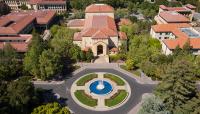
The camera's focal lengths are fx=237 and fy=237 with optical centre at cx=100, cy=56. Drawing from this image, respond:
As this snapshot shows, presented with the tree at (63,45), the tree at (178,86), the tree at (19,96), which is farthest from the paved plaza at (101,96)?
the tree at (19,96)

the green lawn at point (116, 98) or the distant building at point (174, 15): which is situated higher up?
the distant building at point (174, 15)

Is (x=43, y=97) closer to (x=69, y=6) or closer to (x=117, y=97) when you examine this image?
(x=117, y=97)

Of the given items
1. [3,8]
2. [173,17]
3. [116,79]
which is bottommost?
[116,79]

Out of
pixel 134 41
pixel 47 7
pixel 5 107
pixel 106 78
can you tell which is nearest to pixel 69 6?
pixel 47 7

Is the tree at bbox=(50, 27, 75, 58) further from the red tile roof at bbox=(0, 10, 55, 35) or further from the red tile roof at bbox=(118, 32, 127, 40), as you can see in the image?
the red tile roof at bbox=(118, 32, 127, 40)

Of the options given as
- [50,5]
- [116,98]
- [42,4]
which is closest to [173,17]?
[116,98]

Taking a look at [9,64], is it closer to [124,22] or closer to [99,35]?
[99,35]

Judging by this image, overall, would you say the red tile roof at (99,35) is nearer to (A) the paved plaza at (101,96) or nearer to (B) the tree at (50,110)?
(A) the paved plaza at (101,96)
